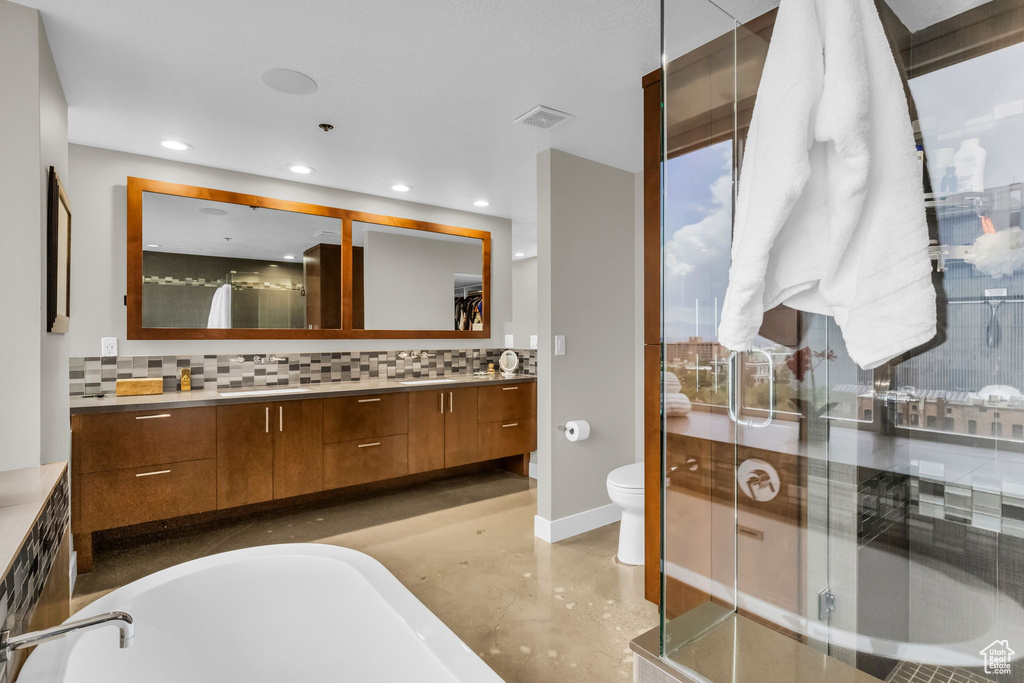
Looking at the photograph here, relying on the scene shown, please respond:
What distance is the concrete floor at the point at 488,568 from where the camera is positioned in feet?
6.33

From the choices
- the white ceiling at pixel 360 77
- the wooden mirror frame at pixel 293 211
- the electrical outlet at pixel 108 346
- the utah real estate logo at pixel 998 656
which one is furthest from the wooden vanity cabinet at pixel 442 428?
the utah real estate logo at pixel 998 656

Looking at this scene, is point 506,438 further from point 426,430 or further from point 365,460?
point 365,460

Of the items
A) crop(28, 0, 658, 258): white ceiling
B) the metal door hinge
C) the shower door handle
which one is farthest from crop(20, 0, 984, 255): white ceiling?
the metal door hinge

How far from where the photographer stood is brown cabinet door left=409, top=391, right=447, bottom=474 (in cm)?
364

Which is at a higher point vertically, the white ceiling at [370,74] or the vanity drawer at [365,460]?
the white ceiling at [370,74]

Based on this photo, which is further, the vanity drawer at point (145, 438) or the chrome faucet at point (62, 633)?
the vanity drawer at point (145, 438)

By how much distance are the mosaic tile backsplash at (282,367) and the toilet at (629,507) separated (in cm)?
208

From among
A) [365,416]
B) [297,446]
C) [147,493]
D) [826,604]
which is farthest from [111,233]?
[826,604]

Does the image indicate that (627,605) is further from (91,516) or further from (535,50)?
(91,516)

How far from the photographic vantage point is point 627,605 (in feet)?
7.36

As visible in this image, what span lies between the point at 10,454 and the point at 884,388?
104 inches

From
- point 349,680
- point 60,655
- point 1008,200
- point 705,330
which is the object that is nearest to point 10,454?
point 60,655

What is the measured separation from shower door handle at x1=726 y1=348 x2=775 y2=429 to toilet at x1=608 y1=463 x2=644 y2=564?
4.50 feet

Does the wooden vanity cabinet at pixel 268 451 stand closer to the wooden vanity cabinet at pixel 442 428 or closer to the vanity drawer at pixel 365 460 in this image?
the vanity drawer at pixel 365 460
